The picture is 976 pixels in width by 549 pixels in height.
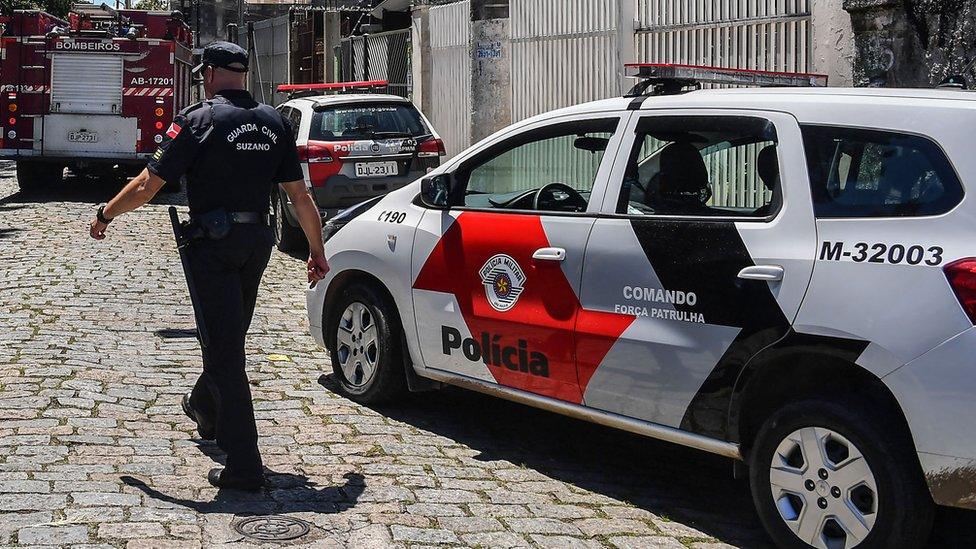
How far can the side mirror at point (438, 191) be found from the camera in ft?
20.6

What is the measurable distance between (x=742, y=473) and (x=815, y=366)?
0.61m

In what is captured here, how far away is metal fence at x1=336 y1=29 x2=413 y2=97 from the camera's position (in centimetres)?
2238

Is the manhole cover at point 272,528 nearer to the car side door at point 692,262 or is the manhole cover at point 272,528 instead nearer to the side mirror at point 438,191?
the car side door at point 692,262

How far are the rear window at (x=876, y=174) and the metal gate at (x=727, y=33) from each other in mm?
6227

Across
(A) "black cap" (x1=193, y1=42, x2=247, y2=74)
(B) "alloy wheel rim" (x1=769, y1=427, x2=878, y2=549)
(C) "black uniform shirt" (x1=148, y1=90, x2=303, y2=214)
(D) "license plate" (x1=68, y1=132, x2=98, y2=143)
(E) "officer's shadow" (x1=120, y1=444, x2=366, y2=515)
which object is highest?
(D) "license plate" (x1=68, y1=132, x2=98, y2=143)

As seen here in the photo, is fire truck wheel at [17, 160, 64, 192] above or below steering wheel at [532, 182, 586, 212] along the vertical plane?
above

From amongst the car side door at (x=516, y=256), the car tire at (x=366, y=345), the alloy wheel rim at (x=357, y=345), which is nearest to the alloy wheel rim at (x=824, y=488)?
the car side door at (x=516, y=256)

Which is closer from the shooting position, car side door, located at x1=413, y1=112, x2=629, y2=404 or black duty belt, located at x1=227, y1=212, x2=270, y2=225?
black duty belt, located at x1=227, y1=212, x2=270, y2=225

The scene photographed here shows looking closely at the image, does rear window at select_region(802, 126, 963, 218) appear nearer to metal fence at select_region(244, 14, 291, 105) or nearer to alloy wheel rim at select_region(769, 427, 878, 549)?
alloy wheel rim at select_region(769, 427, 878, 549)

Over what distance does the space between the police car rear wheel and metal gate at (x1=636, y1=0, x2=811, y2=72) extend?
164 inches

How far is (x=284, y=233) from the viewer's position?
13.5 metres

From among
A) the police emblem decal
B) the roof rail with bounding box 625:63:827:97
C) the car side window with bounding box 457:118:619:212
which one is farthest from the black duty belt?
the roof rail with bounding box 625:63:827:97

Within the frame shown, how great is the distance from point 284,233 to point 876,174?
973 centimetres

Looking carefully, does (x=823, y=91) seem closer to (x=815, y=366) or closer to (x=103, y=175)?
(x=815, y=366)
